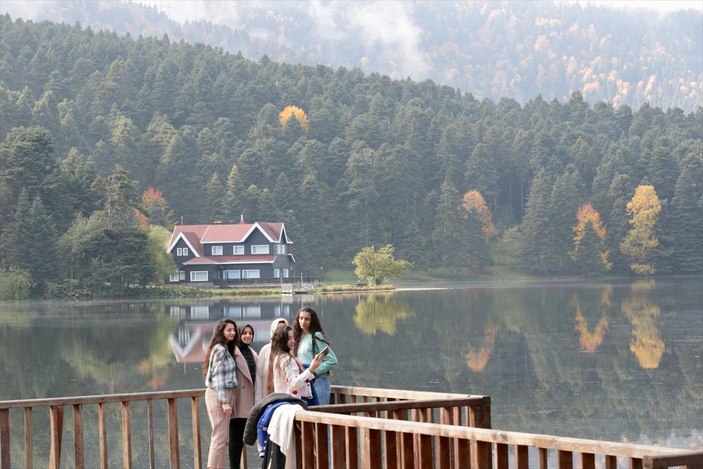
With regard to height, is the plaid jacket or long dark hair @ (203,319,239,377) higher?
long dark hair @ (203,319,239,377)

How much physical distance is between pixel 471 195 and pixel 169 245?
47.2 m

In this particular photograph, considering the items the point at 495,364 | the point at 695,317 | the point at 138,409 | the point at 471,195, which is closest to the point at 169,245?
the point at 471,195

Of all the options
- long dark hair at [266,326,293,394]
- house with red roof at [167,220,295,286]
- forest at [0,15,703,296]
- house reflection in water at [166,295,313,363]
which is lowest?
house reflection in water at [166,295,313,363]

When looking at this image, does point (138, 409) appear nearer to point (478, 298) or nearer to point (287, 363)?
point (287, 363)

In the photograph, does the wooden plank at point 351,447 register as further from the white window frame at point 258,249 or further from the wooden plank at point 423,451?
the white window frame at point 258,249

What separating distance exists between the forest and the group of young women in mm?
75226

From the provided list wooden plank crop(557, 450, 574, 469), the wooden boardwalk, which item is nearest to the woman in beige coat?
the wooden boardwalk

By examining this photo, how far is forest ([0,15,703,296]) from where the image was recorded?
348 ft

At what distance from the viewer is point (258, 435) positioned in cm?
955

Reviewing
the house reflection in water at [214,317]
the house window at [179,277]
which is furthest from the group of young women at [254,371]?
the house window at [179,277]

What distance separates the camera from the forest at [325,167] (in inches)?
4176

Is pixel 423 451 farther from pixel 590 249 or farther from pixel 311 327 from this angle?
pixel 590 249

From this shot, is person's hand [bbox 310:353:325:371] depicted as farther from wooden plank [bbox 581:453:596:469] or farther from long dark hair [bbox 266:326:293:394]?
wooden plank [bbox 581:453:596:469]

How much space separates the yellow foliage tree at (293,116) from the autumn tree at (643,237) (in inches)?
1631
